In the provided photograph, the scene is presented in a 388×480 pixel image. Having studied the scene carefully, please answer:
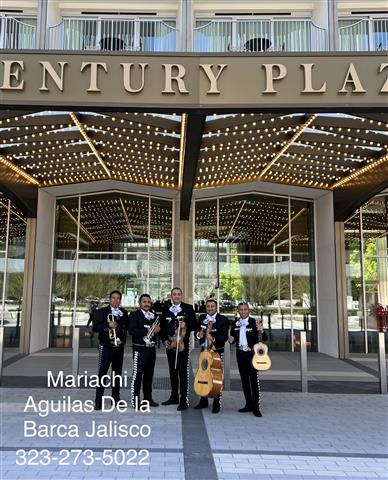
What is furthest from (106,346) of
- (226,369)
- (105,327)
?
(226,369)

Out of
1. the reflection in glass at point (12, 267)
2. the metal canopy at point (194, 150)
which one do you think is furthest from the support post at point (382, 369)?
the reflection in glass at point (12, 267)

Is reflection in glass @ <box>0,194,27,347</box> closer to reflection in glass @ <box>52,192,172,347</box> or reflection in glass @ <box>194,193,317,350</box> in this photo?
reflection in glass @ <box>52,192,172,347</box>

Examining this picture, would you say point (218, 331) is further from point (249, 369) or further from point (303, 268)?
point (303, 268)

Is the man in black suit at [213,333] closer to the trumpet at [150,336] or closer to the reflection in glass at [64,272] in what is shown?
the trumpet at [150,336]

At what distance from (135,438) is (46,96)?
4461mm

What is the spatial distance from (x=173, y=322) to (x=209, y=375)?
0.88m

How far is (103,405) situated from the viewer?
6.34 metres

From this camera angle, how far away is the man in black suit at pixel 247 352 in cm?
620

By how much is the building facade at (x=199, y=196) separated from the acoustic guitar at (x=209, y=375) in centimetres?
327

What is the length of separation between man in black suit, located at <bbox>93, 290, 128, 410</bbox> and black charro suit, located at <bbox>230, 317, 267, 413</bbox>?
1.59 m

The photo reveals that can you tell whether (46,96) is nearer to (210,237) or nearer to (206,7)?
(210,237)

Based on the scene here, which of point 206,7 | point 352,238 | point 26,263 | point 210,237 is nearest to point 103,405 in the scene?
point 26,263

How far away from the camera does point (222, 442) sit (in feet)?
16.6

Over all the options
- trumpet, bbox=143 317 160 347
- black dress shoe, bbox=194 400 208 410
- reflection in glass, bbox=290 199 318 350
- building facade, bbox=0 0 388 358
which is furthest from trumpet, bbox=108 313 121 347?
reflection in glass, bbox=290 199 318 350
